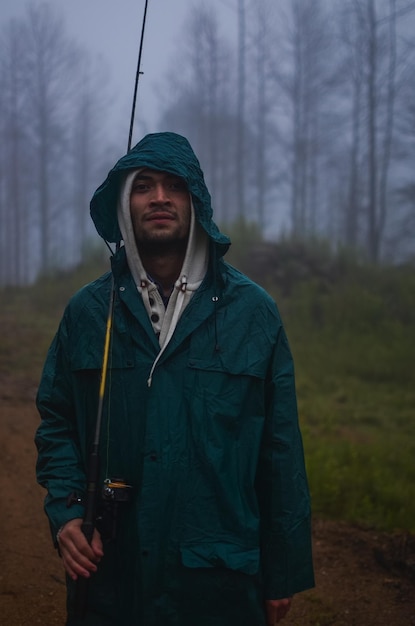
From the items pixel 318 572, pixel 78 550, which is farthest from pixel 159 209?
pixel 318 572

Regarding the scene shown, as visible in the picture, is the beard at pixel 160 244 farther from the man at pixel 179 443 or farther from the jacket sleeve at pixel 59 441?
the jacket sleeve at pixel 59 441

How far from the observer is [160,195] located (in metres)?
2.55

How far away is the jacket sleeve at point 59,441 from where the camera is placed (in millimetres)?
2301

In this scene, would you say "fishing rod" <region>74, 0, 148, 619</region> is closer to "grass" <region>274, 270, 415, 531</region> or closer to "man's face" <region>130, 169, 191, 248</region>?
"man's face" <region>130, 169, 191, 248</region>

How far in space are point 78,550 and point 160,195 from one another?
1.41m

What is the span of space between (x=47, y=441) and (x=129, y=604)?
0.68m

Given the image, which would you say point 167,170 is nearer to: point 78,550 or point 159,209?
point 159,209

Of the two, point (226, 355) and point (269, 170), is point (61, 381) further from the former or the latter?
point (269, 170)

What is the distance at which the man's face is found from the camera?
254 cm

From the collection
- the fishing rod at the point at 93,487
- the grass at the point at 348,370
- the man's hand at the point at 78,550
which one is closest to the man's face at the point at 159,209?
the fishing rod at the point at 93,487

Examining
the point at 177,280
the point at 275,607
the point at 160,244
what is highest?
the point at 160,244

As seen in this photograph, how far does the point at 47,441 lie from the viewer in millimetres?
2418

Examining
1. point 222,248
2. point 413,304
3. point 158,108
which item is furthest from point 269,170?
point 222,248

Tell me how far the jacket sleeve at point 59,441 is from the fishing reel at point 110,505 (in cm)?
8
